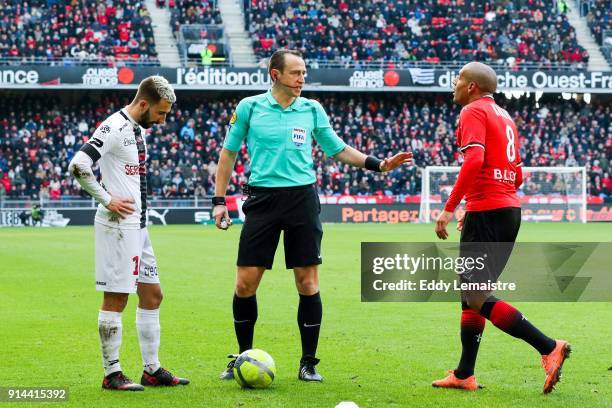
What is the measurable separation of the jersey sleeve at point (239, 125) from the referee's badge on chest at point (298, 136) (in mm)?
374

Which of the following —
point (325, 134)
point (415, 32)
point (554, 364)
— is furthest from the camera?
point (415, 32)

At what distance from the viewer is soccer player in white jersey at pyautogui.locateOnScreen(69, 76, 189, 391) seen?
7.00 meters

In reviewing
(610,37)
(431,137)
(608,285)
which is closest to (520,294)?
(608,285)

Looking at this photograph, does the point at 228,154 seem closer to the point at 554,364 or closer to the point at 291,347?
the point at 291,347

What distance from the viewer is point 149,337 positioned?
7414mm

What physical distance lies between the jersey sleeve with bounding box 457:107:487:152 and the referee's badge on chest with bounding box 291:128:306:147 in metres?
1.23

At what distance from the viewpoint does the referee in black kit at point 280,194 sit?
7.54 meters

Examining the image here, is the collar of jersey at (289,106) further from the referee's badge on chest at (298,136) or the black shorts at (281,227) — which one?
the black shorts at (281,227)

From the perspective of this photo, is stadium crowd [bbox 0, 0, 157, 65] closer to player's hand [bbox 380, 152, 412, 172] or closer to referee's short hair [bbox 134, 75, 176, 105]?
referee's short hair [bbox 134, 75, 176, 105]

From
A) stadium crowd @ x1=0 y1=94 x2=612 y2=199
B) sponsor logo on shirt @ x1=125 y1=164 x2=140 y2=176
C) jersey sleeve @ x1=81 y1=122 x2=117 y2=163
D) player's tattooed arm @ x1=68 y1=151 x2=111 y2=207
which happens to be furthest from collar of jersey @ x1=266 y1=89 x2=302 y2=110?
stadium crowd @ x1=0 y1=94 x2=612 y2=199

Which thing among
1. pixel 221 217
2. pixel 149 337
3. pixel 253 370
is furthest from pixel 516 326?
pixel 149 337

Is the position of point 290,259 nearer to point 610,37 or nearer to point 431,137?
point 431,137

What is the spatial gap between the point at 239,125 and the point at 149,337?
1.72 m

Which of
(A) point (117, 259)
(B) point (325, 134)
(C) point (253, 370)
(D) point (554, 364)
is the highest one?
(B) point (325, 134)
